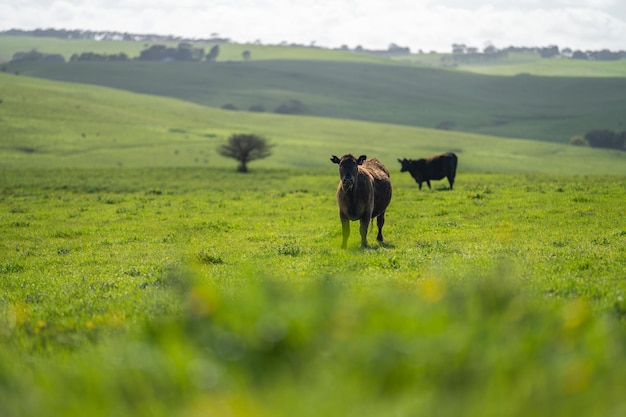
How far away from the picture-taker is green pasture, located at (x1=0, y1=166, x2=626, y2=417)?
3.62m

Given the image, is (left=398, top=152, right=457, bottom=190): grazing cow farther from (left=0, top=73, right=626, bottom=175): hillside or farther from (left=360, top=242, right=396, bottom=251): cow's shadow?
(left=0, top=73, right=626, bottom=175): hillside

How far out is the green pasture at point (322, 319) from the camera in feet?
11.9

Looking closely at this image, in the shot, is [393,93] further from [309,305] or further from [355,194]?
[309,305]

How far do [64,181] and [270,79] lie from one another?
13747 centimetres

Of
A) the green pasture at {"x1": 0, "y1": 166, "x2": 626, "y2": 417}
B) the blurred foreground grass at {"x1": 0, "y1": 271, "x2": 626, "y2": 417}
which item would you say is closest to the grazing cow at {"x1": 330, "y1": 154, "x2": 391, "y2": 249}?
the green pasture at {"x1": 0, "y1": 166, "x2": 626, "y2": 417}

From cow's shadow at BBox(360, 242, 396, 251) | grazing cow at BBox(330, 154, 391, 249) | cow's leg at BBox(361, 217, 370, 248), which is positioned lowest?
cow's shadow at BBox(360, 242, 396, 251)

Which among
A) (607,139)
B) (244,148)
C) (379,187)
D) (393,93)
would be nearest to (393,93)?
(393,93)

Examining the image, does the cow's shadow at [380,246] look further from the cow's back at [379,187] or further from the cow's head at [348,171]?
the cow's head at [348,171]

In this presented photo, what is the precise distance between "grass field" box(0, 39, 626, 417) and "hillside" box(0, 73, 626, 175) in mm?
36816

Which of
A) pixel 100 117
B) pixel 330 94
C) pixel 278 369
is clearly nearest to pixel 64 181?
pixel 278 369

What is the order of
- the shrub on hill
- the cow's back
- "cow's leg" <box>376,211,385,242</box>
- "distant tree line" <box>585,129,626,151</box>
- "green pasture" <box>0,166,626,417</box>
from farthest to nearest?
the shrub on hill
"distant tree line" <box>585,129,626,151</box>
"cow's leg" <box>376,211,385,242</box>
the cow's back
"green pasture" <box>0,166,626,417</box>

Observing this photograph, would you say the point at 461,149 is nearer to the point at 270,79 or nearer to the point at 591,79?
the point at 270,79

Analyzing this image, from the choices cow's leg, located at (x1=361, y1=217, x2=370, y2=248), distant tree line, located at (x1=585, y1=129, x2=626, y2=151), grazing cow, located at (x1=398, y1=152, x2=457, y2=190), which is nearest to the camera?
cow's leg, located at (x1=361, y1=217, x2=370, y2=248)

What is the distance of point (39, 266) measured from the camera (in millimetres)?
15875
